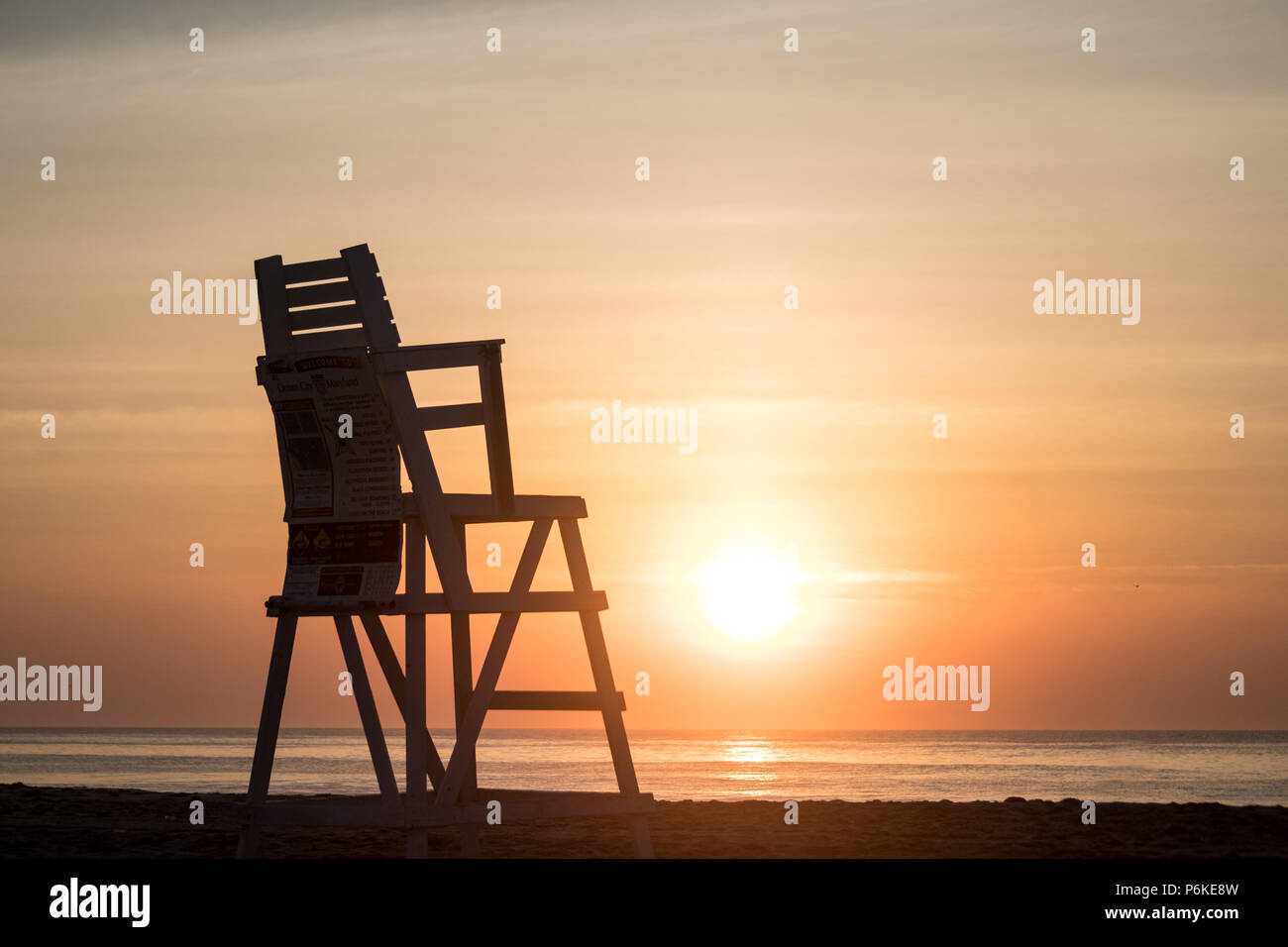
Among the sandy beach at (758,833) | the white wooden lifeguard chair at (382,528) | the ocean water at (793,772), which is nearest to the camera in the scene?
the white wooden lifeguard chair at (382,528)

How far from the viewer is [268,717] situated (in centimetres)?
812

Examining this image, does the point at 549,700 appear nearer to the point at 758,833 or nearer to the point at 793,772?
the point at 758,833

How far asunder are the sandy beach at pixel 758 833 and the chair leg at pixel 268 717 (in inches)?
91.0

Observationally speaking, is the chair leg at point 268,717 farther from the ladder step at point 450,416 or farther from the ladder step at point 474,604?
the ladder step at point 450,416

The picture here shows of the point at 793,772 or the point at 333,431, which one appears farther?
the point at 793,772

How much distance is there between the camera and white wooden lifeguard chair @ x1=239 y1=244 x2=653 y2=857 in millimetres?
7785

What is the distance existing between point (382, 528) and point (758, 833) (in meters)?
6.27

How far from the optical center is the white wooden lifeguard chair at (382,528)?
25.5 feet

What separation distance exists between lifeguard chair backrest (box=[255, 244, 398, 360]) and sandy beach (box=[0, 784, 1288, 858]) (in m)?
3.93

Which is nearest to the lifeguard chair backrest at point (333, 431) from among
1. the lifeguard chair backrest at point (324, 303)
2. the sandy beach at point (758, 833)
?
the lifeguard chair backrest at point (324, 303)

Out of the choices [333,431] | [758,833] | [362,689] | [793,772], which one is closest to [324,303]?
[333,431]

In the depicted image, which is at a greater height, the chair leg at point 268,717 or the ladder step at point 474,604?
the ladder step at point 474,604

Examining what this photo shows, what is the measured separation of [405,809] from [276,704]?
3.47ft
